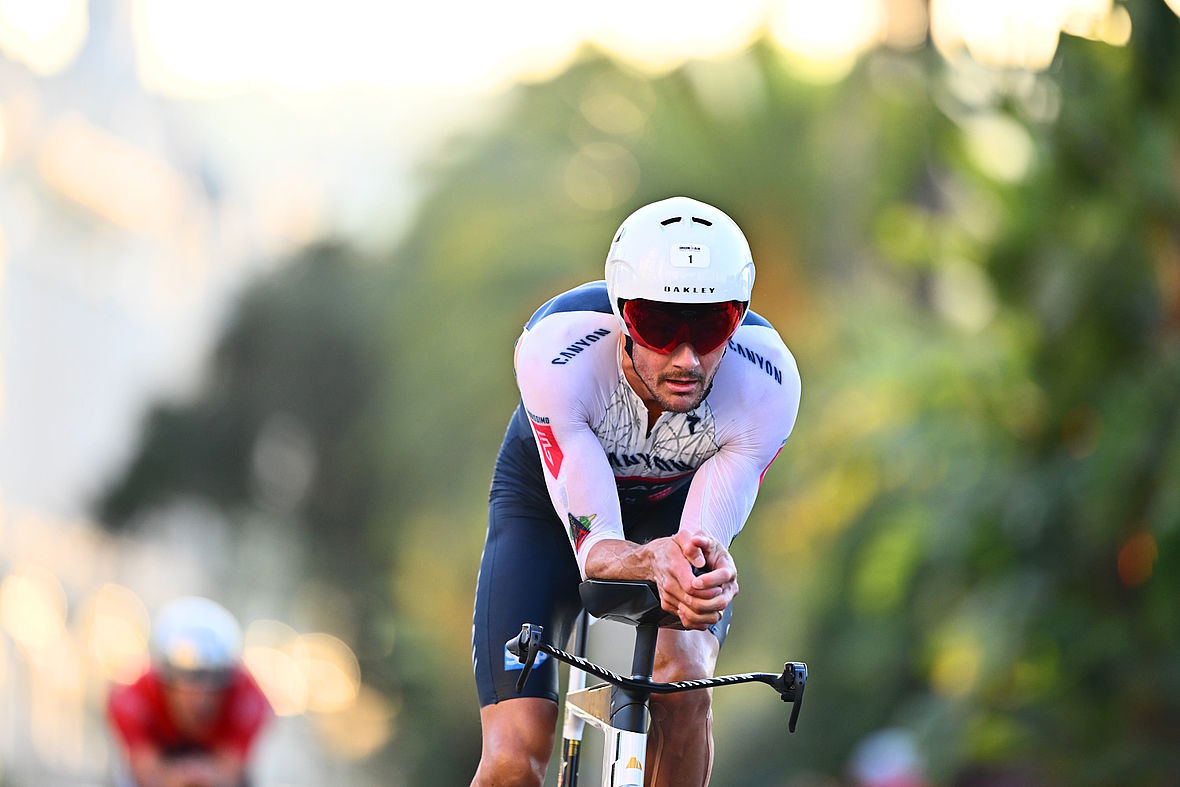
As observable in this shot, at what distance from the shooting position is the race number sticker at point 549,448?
5.41 meters

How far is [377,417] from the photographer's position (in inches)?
1583

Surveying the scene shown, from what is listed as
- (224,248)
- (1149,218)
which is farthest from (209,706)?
(224,248)

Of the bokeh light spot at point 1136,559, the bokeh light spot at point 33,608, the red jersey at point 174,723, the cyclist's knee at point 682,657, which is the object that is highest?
the bokeh light spot at point 33,608

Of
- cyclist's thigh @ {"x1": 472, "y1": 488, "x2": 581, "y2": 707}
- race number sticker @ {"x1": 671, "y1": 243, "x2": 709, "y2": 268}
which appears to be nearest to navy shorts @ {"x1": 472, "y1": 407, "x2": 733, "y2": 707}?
cyclist's thigh @ {"x1": 472, "y1": 488, "x2": 581, "y2": 707}

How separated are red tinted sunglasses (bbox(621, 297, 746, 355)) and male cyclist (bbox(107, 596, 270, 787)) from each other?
678 centimetres

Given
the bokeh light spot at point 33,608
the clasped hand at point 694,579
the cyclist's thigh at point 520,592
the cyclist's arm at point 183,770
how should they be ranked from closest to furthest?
the clasped hand at point 694,579
the cyclist's thigh at point 520,592
the cyclist's arm at point 183,770
the bokeh light spot at point 33,608

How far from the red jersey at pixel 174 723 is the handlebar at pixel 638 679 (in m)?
6.73

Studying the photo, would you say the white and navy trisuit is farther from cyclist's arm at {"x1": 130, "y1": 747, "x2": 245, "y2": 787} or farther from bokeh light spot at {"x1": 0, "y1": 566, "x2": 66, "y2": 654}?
bokeh light spot at {"x1": 0, "y1": 566, "x2": 66, "y2": 654}

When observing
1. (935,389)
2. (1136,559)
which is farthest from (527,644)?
(935,389)

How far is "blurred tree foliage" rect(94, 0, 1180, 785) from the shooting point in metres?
13.0

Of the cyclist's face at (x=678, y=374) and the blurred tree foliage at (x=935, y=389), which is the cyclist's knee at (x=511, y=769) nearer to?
the cyclist's face at (x=678, y=374)

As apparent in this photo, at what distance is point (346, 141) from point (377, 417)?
47.4 ft

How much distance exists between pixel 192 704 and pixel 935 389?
6631mm

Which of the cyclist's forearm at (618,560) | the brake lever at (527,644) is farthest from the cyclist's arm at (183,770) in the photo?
the brake lever at (527,644)
